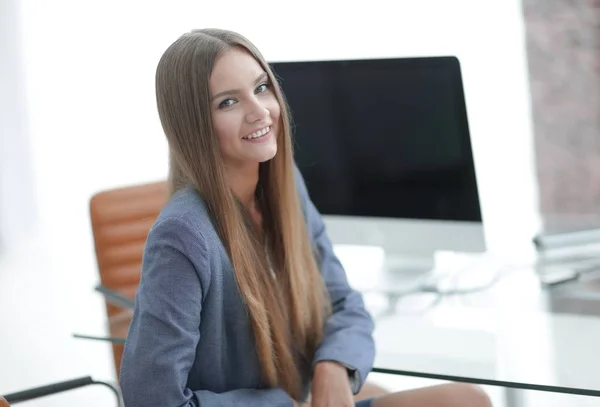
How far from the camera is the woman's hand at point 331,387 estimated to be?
200cm

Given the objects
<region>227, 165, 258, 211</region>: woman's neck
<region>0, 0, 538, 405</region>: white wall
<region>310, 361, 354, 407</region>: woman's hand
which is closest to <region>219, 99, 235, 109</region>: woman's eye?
<region>227, 165, 258, 211</region>: woman's neck

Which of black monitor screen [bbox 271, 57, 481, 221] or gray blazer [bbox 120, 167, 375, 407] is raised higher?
black monitor screen [bbox 271, 57, 481, 221]

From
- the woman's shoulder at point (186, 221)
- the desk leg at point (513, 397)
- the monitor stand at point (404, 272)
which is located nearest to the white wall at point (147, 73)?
the monitor stand at point (404, 272)

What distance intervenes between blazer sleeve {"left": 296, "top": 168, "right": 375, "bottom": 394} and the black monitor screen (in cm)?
31

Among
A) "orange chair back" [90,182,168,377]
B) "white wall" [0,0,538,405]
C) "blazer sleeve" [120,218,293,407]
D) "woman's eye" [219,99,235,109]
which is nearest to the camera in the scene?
"blazer sleeve" [120,218,293,407]

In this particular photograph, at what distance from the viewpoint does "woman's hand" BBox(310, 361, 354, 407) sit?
2.00m

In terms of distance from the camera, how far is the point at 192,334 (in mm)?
1872

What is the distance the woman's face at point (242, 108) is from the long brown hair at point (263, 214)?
0.02m

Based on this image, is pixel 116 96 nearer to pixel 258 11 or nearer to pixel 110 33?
pixel 110 33

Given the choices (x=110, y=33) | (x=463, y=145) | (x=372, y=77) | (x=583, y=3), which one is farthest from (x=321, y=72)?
(x=110, y=33)

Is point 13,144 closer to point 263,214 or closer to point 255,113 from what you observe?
point 263,214

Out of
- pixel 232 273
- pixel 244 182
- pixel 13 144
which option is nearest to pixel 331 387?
pixel 232 273

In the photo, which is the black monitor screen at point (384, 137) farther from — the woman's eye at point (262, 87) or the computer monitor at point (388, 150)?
the woman's eye at point (262, 87)

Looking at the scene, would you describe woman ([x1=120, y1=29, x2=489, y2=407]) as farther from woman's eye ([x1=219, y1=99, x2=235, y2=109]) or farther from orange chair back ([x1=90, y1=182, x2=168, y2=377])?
orange chair back ([x1=90, y1=182, x2=168, y2=377])
